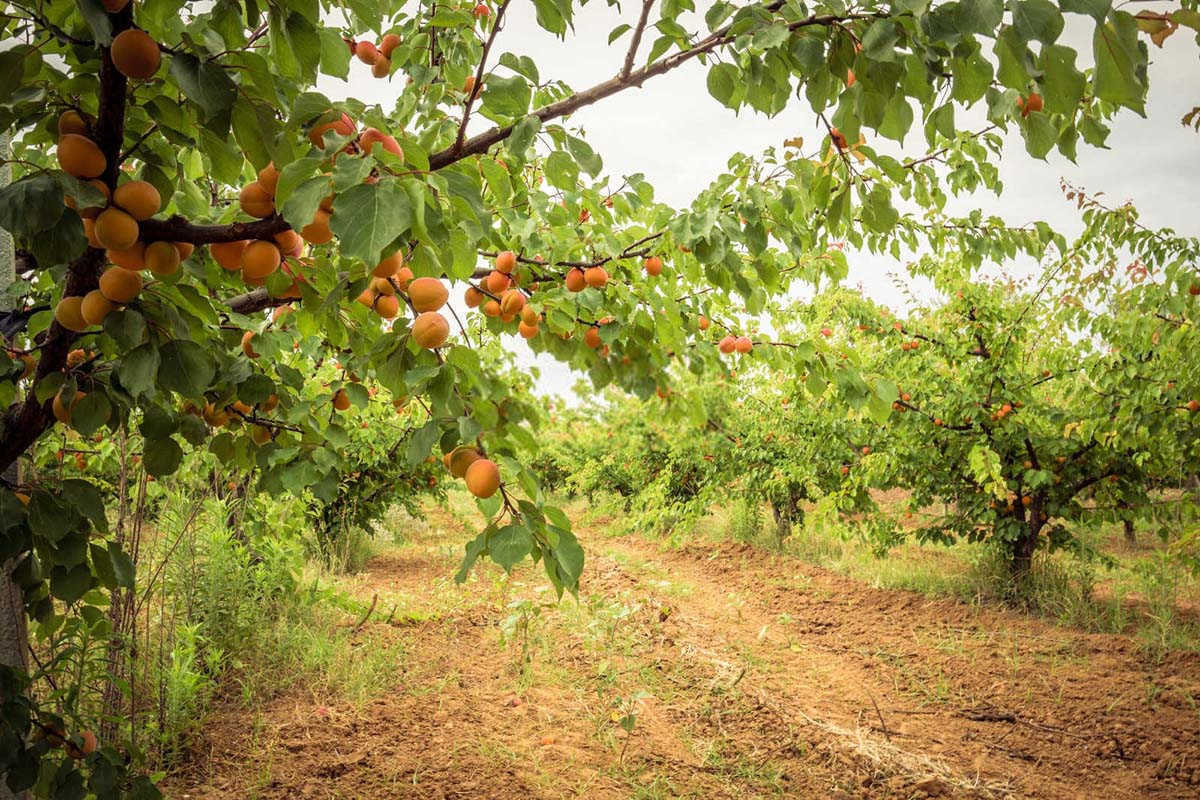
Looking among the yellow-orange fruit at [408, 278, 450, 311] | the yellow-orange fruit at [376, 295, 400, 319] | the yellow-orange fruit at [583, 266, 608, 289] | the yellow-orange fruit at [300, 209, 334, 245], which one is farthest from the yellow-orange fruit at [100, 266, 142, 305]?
the yellow-orange fruit at [583, 266, 608, 289]

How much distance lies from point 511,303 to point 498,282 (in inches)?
5.6

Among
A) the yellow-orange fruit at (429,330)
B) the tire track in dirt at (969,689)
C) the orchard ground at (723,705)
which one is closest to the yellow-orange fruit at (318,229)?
the yellow-orange fruit at (429,330)

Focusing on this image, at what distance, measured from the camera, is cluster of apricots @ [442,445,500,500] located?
1.05 meters

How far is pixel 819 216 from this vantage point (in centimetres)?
212

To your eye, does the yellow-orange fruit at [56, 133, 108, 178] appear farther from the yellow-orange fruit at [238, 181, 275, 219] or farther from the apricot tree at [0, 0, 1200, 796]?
the yellow-orange fruit at [238, 181, 275, 219]

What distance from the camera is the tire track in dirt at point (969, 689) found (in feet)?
9.45

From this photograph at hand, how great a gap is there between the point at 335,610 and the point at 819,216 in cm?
404

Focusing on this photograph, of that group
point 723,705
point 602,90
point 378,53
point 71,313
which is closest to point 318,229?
point 71,313

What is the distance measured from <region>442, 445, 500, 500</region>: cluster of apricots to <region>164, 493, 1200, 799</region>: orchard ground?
1.97 meters

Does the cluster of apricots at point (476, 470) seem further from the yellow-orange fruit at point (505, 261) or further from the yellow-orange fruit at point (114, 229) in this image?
the yellow-orange fruit at point (505, 261)

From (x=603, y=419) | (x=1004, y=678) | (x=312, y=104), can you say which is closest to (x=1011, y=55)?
(x=312, y=104)

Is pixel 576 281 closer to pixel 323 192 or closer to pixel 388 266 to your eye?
pixel 388 266

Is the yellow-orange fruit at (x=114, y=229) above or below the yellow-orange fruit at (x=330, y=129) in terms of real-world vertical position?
below

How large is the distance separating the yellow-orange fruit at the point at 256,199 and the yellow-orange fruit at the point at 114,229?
159 millimetres
